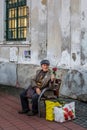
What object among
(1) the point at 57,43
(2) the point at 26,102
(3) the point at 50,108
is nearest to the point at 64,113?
(3) the point at 50,108

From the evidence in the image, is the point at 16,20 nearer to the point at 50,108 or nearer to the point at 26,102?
the point at 26,102

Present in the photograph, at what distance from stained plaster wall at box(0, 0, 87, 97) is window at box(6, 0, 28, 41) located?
35 centimetres

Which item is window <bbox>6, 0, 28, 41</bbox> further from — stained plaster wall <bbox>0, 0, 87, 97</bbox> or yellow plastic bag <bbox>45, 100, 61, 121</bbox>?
yellow plastic bag <bbox>45, 100, 61, 121</bbox>

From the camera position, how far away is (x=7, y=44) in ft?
37.8

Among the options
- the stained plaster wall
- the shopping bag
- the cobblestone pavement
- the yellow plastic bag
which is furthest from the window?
the shopping bag

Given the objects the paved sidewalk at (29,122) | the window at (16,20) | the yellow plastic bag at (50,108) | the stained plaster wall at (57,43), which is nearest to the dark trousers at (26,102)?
the paved sidewalk at (29,122)

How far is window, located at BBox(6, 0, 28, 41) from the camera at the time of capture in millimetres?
11086

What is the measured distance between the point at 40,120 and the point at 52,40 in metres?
3.43

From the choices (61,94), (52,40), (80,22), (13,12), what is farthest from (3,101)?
(13,12)

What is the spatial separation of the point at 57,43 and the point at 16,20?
248cm

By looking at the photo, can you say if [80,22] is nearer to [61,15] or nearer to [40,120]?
[61,15]

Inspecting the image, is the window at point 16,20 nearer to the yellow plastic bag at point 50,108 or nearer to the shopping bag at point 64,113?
the yellow plastic bag at point 50,108

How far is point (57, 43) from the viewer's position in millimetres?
9516

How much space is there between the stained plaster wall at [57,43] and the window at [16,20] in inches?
13.7
